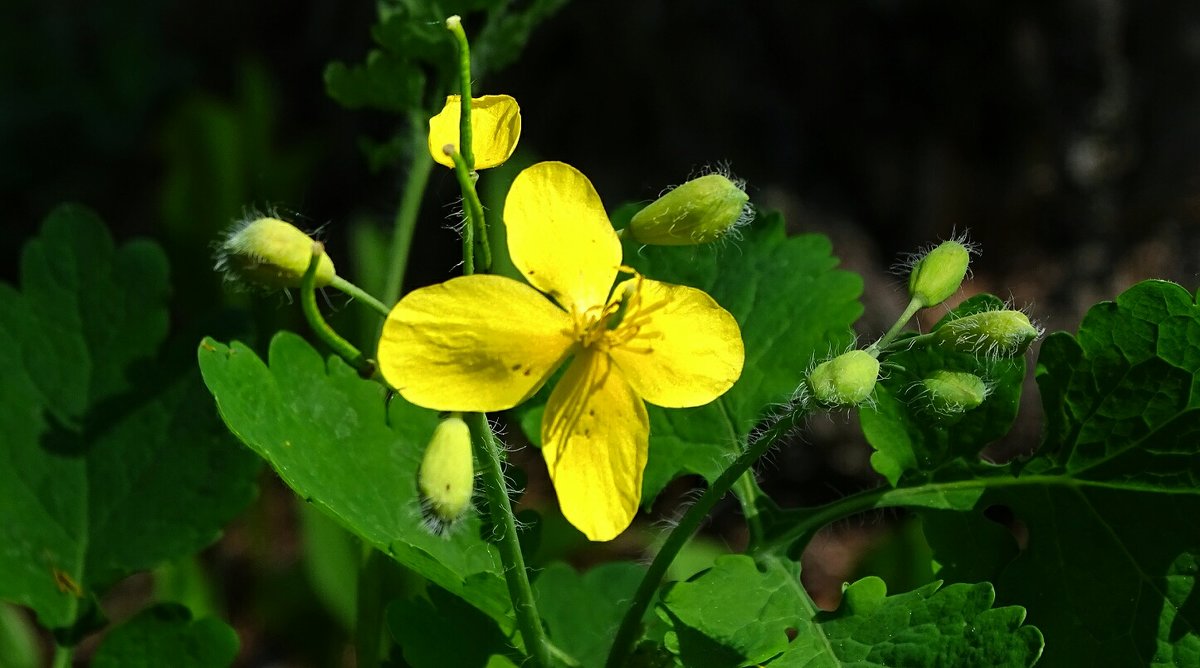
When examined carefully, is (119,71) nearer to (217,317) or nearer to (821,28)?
(821,28)

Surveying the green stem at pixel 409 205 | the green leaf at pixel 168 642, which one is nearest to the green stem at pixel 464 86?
the green stem at pixel 409 205

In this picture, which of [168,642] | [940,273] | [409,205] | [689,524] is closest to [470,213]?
[689,524]

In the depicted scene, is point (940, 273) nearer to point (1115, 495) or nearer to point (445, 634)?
point (1115, 495)

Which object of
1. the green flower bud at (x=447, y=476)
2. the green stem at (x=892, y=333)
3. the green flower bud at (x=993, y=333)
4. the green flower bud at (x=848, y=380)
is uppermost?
the green flower bud at (x=993, y=333)

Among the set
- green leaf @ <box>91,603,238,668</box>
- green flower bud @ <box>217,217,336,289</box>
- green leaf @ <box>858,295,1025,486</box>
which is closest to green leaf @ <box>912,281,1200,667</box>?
green leaf @ <box>858,295,1025,486</box>

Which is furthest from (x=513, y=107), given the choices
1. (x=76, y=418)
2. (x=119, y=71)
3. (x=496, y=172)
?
(x=119, y=71)

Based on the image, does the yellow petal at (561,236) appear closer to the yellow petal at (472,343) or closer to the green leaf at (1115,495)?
the yellow petal at (472,343)
